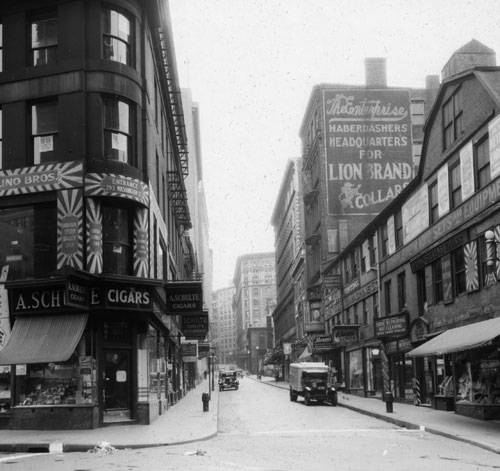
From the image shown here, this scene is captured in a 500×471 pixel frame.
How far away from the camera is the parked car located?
40062mm

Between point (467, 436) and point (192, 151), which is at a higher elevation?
point (192, 151)

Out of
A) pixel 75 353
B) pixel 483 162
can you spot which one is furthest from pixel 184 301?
pixel 483 162

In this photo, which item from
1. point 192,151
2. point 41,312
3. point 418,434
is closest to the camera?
point 418,434

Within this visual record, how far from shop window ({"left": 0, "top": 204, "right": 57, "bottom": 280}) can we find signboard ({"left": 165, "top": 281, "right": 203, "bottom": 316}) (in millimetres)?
6059

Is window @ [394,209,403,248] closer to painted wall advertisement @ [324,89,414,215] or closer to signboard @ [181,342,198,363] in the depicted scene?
painted wall advertisement @ [324,89,414,215]

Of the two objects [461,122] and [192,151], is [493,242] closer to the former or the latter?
[461,122]

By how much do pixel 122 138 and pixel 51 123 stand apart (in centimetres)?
235

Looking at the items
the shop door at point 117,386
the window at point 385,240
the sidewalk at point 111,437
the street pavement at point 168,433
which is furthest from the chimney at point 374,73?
the shop door at point 117,386

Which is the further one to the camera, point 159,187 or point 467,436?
point 159,187

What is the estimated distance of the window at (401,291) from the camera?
37.7 m

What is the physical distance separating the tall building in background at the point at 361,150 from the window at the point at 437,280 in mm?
28601

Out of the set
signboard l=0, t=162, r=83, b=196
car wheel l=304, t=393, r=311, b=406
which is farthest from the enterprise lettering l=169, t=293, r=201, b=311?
car wheel l=304, t=393, r=311, b=406

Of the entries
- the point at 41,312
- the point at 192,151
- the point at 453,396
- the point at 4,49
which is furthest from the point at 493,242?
the point at 192,151

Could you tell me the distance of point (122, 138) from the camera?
2528cm
